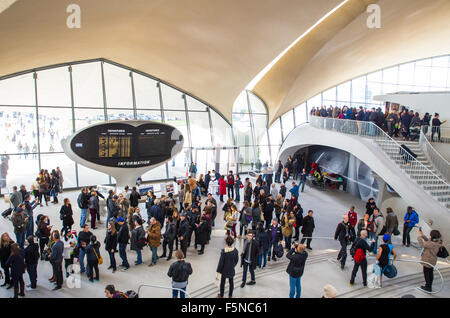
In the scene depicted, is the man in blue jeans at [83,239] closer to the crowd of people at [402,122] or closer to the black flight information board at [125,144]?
the black flight information board at [125,144]

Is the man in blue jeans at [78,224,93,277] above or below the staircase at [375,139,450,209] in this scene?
below

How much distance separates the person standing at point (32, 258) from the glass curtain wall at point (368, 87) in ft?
67.1

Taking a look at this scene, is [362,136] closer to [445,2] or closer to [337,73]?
[445,2]

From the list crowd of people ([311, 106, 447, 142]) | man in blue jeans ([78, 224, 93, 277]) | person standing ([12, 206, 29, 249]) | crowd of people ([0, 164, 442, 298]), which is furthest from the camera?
crowd of people ([311, 106, 447, 142])

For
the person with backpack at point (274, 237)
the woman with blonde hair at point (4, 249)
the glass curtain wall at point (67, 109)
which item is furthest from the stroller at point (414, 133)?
the woman with blonde hair at point (4, 249)

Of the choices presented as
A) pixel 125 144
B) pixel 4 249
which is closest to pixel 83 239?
pixel 4 249

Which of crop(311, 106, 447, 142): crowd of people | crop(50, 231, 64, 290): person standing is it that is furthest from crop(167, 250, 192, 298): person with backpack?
crop(311, 106, 447, 142): crowd of people

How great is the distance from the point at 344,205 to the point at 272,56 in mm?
8280

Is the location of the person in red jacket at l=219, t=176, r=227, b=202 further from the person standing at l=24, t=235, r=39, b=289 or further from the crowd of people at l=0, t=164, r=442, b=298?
the person standing at l=24, t=235, r=39, b=289

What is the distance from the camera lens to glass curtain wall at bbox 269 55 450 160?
2567 cm

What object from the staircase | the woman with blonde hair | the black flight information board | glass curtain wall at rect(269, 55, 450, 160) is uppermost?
glass curtain wall at rect(269, 55, 450, 160)

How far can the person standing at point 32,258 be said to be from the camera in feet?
21.3

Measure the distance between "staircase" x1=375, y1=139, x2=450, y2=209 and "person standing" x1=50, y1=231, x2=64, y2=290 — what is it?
10870mm

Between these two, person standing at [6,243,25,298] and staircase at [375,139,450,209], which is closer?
person standing at [6,243,25,298]
